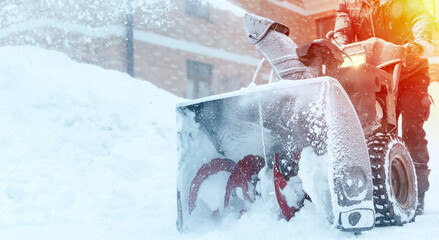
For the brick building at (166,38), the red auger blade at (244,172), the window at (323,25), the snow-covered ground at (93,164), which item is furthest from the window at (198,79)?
the red auger blade at (244,172)

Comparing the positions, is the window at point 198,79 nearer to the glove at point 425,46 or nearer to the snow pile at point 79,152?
the snow pile at point 79,152

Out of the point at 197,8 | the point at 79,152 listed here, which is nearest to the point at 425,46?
the point at 79,152

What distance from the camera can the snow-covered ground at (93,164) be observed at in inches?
125

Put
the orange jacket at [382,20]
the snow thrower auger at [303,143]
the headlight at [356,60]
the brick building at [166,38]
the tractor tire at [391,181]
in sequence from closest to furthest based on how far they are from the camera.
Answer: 1. the snow thrower auger at [303,143]
2. the tractor tire at [391,181]
3. the headlight at [356,60]
4. the orange jacket at [382,20]
5. the brick building at [166,38]

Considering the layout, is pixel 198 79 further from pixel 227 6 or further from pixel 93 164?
pixel 93 164

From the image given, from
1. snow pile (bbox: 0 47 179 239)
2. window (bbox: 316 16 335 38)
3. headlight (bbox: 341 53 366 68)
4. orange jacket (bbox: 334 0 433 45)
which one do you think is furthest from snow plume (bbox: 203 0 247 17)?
headlight (bbox: 341 53 366 68)

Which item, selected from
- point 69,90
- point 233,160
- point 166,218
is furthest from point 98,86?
point 233,160

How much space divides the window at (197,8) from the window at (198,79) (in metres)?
1.52

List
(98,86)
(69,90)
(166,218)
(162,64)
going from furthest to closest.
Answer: (162,64), (98,86), (69,90), (166,218)

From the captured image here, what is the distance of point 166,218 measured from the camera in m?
4.27

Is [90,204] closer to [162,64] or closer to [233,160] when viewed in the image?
[233,160]

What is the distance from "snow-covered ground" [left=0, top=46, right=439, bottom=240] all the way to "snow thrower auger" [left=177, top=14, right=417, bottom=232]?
178 mm

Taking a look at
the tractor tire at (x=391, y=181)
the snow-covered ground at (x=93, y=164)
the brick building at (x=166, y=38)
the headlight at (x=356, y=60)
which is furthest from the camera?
the brick building at (x=166, y=38)

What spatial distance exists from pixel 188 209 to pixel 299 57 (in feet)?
4.61
